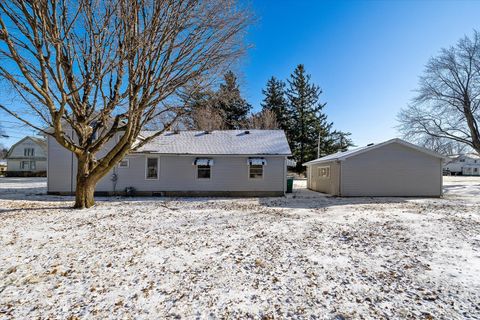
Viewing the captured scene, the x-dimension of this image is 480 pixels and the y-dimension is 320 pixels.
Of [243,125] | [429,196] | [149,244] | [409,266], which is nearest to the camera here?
[409,266]

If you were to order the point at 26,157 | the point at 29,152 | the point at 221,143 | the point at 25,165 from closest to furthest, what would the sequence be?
1. the point at 221,143
2. the point at 26,157
3. the point at 25,165
4. the point at 29,152

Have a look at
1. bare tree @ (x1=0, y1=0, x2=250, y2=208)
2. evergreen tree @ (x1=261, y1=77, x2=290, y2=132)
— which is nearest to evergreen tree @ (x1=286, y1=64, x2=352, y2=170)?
evergreen tree @ (x1=261, y1=77, x2=290, y2=132)

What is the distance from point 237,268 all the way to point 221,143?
40.1ft

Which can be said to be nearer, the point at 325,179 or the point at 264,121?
the point at 325,179

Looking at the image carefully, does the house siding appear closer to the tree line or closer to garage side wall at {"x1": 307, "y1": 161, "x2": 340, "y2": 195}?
garage side wall at {"x1": 307, "y1": 161, "x2": 340, "y2": 195}

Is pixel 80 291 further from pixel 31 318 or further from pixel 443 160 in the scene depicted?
pixel 443 160

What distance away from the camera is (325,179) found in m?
17.4

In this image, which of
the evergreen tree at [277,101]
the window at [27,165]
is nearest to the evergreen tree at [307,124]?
the evergreen tree at [277,101]

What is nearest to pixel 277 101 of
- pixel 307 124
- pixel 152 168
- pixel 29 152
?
pixel 307 124

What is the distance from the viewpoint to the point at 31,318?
2.89 metres

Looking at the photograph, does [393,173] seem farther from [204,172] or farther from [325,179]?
[204,172]

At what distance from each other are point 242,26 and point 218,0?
1.19m

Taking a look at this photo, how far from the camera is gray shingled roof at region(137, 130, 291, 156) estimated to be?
48.6ft

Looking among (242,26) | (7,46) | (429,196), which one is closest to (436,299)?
(242,26)
